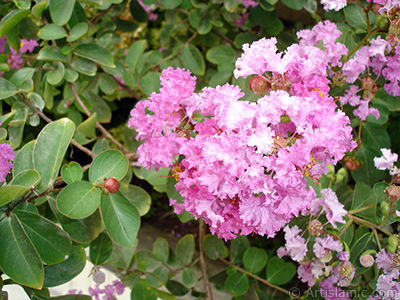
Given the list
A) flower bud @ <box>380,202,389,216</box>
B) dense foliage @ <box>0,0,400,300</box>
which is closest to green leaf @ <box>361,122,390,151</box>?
dense foliage @ <box>0,0,400,300</box>

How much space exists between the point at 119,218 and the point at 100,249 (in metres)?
0.35

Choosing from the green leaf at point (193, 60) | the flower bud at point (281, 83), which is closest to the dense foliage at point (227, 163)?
the flower bud at point (281, 83)

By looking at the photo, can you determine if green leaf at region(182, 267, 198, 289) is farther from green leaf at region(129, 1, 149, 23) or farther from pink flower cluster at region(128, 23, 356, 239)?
green leaf at region(129, 1, 149, 23)

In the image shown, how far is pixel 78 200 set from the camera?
81cm

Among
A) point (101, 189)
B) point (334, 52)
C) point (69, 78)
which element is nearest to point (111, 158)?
point (101, 189)

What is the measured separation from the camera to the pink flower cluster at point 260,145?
2.08ft

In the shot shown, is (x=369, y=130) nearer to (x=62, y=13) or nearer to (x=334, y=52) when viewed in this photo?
(x=334, y=52)

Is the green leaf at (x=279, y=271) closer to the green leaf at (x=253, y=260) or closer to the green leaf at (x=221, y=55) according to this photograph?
the green leaf at (x=253, y=260)

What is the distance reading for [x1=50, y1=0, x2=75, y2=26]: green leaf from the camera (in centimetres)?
107

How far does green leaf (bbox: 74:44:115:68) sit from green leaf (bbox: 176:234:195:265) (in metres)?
0.74

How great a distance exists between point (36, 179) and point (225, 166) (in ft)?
1.48

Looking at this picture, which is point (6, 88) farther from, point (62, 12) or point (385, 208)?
point (385, 208)

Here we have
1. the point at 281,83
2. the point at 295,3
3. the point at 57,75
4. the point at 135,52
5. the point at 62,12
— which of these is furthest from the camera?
the point at 135,52

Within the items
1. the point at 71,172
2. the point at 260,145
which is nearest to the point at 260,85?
the point at 260,145
